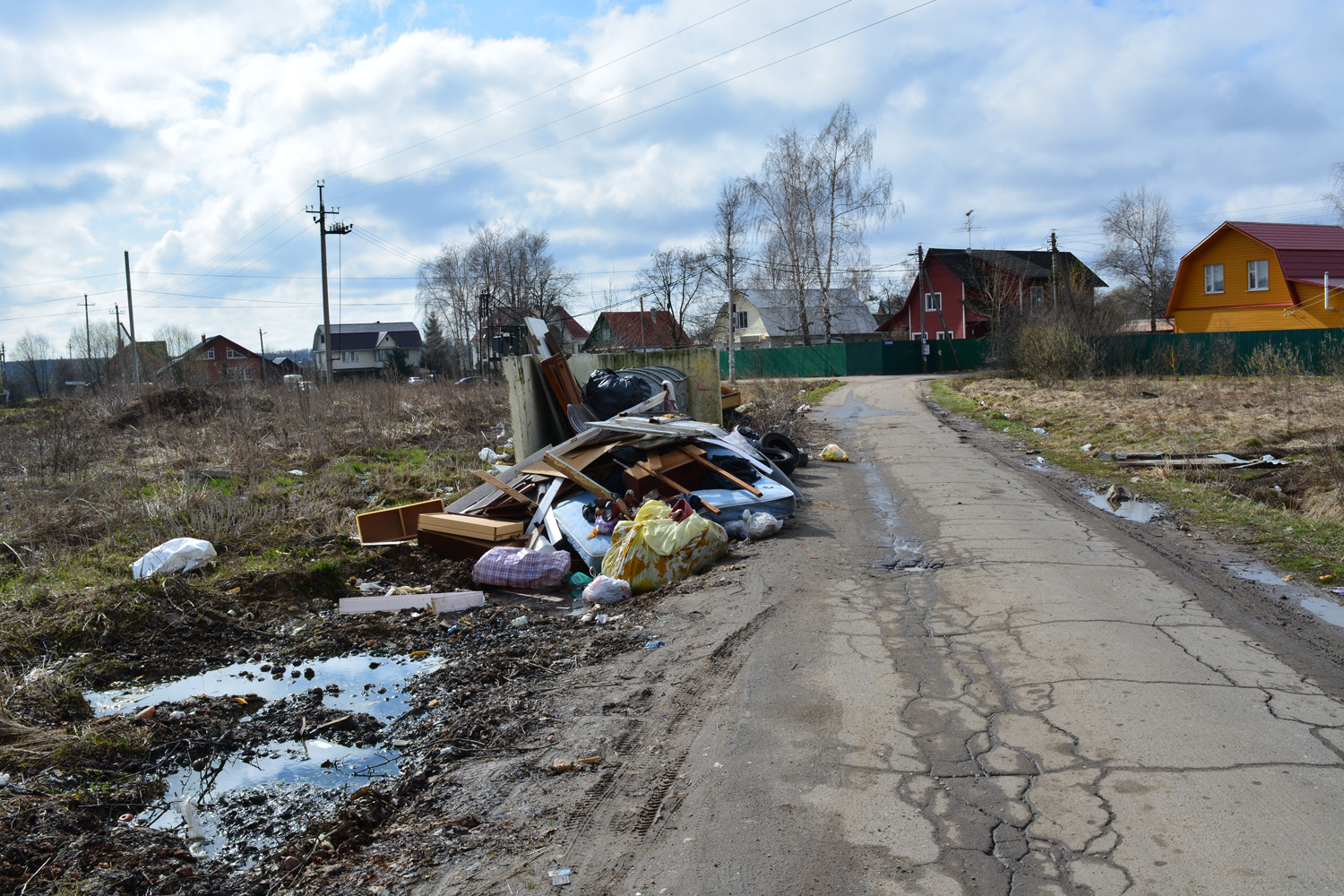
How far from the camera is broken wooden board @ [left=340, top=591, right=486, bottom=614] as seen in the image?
22.8 feet

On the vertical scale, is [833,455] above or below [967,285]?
below

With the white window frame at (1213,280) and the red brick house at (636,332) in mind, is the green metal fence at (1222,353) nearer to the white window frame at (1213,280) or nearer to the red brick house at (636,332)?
the white window frame at (1213,280)

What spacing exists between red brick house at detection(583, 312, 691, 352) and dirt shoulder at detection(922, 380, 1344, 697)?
42.0m

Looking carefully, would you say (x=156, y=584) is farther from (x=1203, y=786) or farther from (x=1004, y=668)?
(x=1203, y=786)

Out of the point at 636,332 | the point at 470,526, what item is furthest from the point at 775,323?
the point at 470,526

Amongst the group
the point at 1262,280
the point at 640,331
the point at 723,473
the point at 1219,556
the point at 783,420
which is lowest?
the point at 1219,556

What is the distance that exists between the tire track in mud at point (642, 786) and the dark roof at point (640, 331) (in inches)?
1913

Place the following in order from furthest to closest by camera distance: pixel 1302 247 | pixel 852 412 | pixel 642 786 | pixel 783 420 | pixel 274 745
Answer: pixel 1302 247
pixel 852 412
pixel 783 420
pixel 274 745
pixel 642 786

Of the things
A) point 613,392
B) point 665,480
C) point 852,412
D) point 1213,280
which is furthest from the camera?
point 1213,280

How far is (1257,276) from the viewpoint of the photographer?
3525cm

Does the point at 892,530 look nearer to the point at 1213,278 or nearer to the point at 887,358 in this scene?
the point at 887,358

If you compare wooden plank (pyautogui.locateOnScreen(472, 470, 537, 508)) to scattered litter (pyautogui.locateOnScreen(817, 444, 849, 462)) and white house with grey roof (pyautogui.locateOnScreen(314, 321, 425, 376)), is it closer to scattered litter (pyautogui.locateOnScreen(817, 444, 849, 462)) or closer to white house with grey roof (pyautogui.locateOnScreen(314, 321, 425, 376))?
scattered litter (pyautogui.locateOnScreen(817, 444, 849, 462))

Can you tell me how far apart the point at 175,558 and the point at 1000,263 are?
164 feet

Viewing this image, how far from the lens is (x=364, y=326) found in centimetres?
8631
